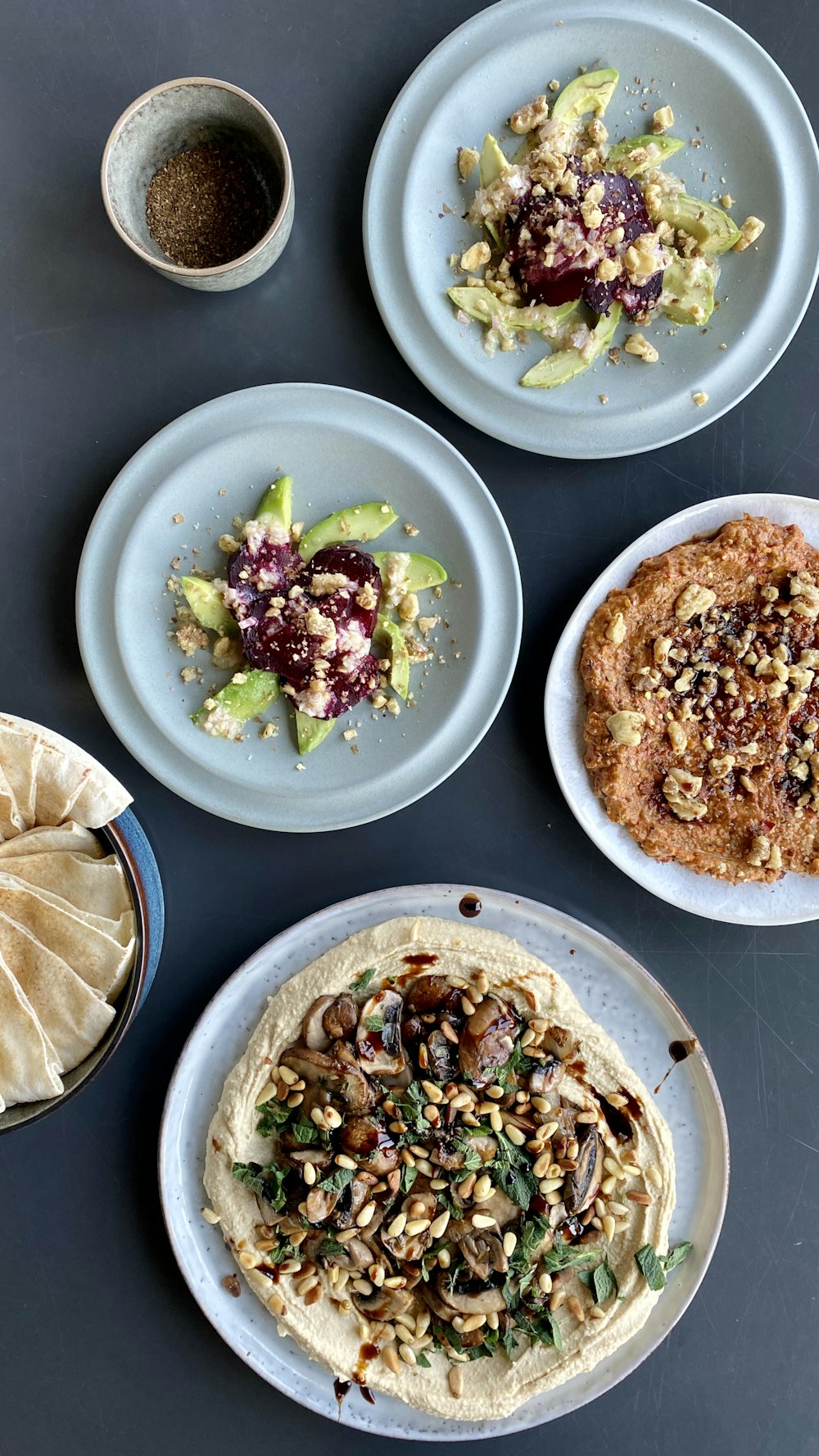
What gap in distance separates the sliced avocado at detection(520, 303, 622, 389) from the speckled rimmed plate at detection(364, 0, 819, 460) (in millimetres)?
37

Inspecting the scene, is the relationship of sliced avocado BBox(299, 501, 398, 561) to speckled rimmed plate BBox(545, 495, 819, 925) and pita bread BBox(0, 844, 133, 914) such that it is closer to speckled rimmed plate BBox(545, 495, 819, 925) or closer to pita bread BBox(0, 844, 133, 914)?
speckled rimmed plate BBox(545, 495, 819, 925)

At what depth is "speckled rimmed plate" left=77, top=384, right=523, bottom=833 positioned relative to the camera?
229cm

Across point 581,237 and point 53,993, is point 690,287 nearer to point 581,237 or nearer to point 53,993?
point 581,237

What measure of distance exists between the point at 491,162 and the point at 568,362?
1.74ft

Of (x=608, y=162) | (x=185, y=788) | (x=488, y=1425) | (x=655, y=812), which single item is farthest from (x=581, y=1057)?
(x=608, y=162)

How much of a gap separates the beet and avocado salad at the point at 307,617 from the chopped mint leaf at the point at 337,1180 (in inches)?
42.7

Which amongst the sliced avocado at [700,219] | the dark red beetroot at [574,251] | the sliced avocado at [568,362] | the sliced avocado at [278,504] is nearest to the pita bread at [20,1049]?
the sliced avocado at [278,504]

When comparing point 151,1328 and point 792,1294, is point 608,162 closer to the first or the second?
point 792,1294

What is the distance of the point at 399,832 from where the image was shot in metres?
2.54

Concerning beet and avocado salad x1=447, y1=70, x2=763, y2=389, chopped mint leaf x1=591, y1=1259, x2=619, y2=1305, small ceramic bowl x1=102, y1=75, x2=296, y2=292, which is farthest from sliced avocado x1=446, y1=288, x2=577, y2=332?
chopped mint leaf x1=591, y1=1259, x2=619, y2=1305

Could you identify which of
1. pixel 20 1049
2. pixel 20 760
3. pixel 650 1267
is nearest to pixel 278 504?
pixel 20 760

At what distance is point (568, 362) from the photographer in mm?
2307

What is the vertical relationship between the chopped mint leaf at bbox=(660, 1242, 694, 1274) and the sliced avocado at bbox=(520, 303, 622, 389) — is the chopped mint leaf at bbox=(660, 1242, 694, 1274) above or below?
below

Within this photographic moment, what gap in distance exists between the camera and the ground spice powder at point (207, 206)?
2293 millimetres
